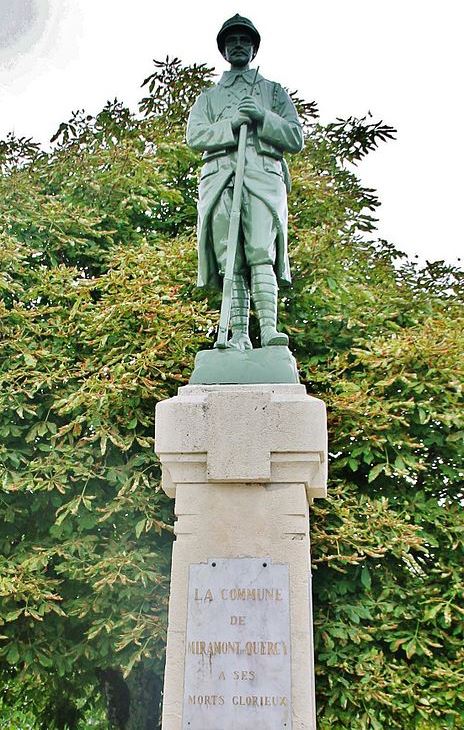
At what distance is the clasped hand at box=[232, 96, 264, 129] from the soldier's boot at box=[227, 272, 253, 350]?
90 cm

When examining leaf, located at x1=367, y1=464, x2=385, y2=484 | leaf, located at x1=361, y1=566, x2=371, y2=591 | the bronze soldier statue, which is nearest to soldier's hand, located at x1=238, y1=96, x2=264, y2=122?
the bronze soldier statue

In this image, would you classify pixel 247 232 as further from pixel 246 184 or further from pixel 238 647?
pixel 238 647

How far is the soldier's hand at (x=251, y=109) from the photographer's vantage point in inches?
189

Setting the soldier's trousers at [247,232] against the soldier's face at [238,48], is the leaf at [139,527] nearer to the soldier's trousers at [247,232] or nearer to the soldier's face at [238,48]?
the soldier's trousers at [247,232]

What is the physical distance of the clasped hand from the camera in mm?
4816

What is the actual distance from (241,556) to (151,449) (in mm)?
3083

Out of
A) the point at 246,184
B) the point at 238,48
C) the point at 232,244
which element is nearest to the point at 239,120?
the point at 246,184

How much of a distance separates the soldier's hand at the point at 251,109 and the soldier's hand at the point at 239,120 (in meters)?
0.02

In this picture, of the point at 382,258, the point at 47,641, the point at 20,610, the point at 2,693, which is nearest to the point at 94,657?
the point at 47,641

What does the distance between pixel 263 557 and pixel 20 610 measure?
3106 millimetres

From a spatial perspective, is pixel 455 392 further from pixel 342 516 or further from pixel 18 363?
pixel 18 363

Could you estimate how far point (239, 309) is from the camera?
16.2ft

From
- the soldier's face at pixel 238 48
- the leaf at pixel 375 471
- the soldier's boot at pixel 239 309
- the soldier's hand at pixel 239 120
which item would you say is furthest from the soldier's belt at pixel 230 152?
the leaf at pixel 375 471

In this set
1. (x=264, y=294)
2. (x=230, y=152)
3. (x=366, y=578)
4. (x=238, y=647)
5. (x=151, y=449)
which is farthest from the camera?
(x=151, y=449)
